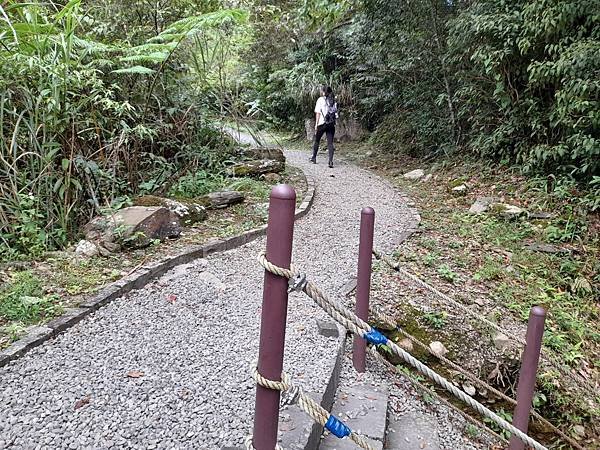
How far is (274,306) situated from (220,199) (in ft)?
13.1

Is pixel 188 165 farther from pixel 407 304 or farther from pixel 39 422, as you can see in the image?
pixel 39 422

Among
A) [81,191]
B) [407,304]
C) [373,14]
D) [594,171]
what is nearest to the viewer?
[407,304]

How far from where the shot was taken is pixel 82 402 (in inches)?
75.6

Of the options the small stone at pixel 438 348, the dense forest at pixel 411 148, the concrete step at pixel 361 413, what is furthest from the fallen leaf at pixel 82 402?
the small stone at pixel 438 348

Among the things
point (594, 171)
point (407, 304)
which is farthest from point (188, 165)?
point (594, 171)

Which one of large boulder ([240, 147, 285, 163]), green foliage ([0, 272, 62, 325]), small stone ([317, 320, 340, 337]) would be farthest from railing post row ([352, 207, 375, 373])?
large boulder ([240, 147, 285, 163])

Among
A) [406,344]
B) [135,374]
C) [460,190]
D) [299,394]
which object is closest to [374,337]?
[299,394]

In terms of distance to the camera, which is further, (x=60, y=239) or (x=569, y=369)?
(x=60, y=239)

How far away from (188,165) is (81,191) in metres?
1.81

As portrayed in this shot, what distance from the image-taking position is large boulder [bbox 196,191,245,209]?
4902 mm

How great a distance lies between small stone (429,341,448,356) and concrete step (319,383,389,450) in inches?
24.6

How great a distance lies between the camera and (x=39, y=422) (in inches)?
70.0

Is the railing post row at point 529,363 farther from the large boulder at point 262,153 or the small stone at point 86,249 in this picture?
the large boulder at point 262,153

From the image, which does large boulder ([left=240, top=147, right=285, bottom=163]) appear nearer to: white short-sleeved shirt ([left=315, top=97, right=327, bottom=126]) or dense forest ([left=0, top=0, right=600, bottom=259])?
dense forest ([left=0, top=0, right=600, bottom=259])
